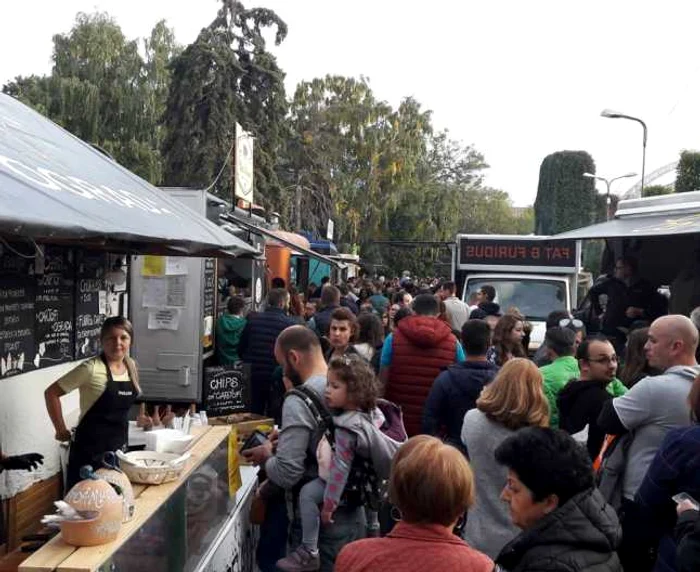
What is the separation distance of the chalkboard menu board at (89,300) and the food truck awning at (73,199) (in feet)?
1.64

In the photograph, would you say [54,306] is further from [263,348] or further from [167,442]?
[263,348]

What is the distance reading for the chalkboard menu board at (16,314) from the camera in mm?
5270

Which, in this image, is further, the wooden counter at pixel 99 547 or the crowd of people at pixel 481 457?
the wooden counter at pixel 99 547

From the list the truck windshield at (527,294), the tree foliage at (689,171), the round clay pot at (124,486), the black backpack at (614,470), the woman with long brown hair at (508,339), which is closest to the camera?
the round clay pot at (124,486)

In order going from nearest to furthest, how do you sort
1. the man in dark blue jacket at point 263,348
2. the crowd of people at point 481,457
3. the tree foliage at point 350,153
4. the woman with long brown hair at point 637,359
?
the crowd of people at point 481,457, the woman with long brown hair at point 637,359, the man in dark blue jacket at point 263,348, the tree foliage at point 350,153

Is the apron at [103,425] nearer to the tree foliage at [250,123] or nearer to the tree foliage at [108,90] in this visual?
the tree foliage at [250,123]

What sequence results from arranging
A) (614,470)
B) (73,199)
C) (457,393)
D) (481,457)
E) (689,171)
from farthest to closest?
(689,171) < (457,393) < (614,470) < (481,457) < (73,199)

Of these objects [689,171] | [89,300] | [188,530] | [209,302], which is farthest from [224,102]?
[188,530]

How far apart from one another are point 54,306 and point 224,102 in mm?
24746

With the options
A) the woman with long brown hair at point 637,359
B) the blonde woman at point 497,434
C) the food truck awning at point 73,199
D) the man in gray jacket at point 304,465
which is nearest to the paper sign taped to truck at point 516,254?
the food truck awning at point 73,199

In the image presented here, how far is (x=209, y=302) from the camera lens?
10391mm

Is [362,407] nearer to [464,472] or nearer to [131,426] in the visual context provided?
[464,472]

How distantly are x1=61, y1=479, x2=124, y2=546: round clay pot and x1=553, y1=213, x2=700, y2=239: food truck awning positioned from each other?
576 centimetres

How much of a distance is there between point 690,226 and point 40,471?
6.07 meters
